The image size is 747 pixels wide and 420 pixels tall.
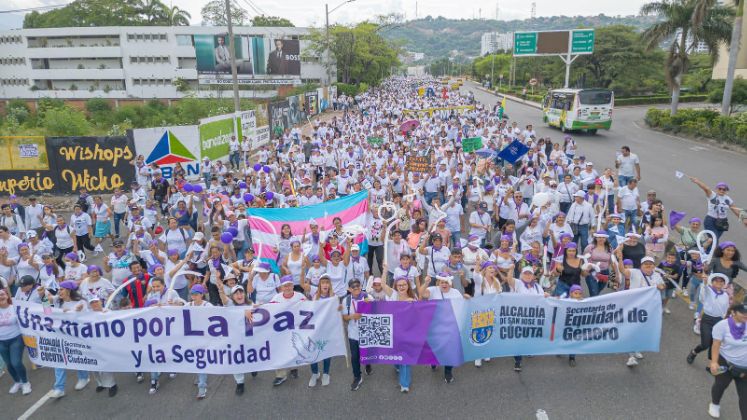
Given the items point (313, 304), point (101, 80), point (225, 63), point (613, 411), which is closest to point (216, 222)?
point (313, 304)

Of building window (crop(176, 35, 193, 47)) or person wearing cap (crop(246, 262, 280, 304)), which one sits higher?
building window (crop(176, 35, 193, 47))

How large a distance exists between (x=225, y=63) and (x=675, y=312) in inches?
2164

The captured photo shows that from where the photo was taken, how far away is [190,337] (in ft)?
20.5

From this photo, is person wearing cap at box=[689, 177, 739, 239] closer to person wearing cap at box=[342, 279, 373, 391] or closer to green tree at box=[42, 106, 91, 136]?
person wearing cap at box=[342, 279, 373, 391]

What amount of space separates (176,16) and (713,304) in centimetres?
9130

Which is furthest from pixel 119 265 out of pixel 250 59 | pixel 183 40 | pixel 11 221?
pixel 183 40

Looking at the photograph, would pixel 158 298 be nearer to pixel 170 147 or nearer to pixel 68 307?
pixel 68 307

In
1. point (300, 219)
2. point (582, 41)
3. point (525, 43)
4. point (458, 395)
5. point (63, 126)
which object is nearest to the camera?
point (458, 395)

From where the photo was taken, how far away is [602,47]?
55250 millimetres

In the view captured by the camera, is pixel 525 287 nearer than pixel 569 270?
Yes

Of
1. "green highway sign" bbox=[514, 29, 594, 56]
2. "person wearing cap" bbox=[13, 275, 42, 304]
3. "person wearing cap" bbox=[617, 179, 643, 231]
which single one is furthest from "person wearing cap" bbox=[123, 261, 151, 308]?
"green highway sign" bbox=[514, 29, 594, 56]

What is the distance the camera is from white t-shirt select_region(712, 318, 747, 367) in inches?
201

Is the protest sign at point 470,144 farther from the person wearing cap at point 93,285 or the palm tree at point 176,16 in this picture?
the palm tree at point 176,16

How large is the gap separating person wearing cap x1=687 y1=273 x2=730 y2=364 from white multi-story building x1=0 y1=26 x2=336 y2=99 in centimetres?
6123
